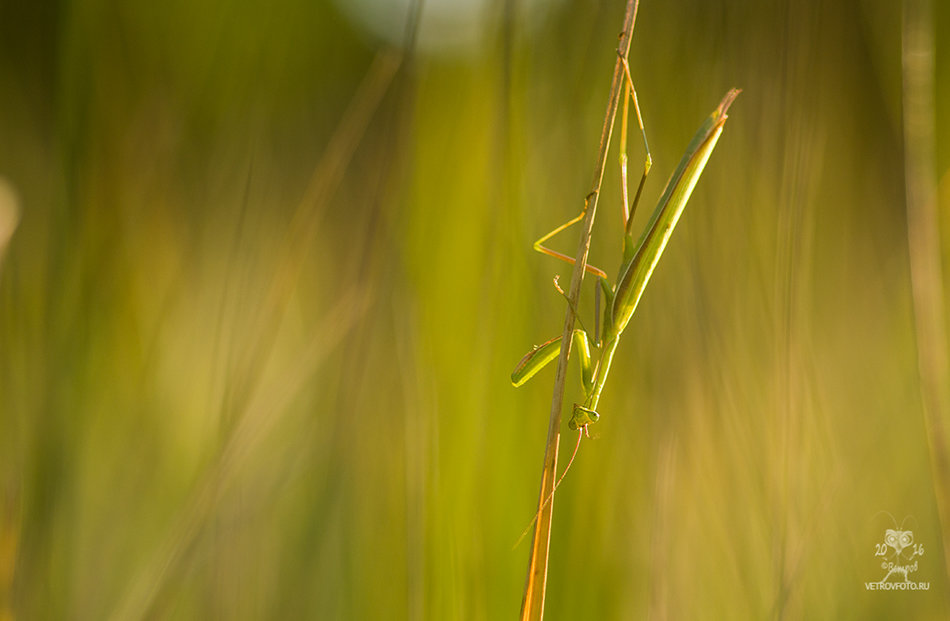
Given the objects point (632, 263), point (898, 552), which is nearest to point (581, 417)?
point (632, 263)

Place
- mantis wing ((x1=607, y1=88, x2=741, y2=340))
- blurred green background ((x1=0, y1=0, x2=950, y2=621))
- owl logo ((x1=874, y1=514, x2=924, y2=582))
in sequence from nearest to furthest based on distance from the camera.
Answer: mantis wing ((x1=607, y1=88, x2=741, y2=340)) < blurred green background ((x1=0, y1=0, x2=950, y2=621)) < owl logo ((x1=874, y1=514, x2=924, y2=582))

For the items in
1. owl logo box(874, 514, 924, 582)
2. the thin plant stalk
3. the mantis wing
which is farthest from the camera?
owl logo box(874, 514, 924, 582)

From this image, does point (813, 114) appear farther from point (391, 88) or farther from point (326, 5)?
point (326, 5)

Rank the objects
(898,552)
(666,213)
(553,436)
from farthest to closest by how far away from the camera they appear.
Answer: (898,552) → (666,213) → (553,436)

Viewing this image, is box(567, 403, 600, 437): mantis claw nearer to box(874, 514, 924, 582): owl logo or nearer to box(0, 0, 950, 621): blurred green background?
box(0, 0, 950, 621): blurred green background

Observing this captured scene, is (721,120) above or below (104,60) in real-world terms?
below

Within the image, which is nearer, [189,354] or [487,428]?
[487,428]

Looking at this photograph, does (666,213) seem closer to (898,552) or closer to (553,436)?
(553,436)

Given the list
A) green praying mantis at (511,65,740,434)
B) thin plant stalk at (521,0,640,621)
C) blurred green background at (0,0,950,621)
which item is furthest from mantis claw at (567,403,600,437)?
thin plant stalk at (521,0,640,621)

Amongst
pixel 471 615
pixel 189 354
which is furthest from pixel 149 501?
pixel 471 615
